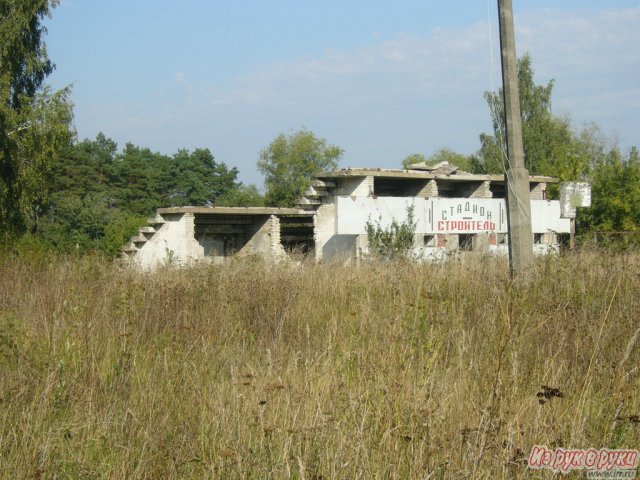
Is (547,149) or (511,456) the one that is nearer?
(511,456)

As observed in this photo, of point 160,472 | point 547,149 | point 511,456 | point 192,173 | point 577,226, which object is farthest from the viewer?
point 192,173

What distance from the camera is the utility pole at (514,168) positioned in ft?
29.7

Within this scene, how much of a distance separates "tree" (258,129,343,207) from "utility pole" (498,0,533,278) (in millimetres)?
59864

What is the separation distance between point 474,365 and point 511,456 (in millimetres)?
1306

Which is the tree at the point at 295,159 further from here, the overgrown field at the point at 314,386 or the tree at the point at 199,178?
the overgrown field at the point at 314,386

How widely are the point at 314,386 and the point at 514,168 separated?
5.69m

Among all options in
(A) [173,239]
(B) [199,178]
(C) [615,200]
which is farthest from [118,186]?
(C) [615,200]

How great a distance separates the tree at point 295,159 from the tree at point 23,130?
1624 inches

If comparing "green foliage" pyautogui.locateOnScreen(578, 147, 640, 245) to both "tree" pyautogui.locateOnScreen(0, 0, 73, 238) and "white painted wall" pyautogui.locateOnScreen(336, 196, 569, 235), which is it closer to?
"white painted wall" pyautogui.locateOnScreen(336, 196, 569, 235)

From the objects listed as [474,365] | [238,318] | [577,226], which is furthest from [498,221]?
[474,365]

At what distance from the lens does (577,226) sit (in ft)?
128

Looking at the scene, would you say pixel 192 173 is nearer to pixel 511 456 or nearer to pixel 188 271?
pixel 188 271

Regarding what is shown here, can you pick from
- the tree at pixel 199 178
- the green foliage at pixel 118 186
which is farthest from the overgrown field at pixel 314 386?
the tree at pixel 199 178

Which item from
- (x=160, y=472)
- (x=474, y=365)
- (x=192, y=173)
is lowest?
(x=160, y=472)
